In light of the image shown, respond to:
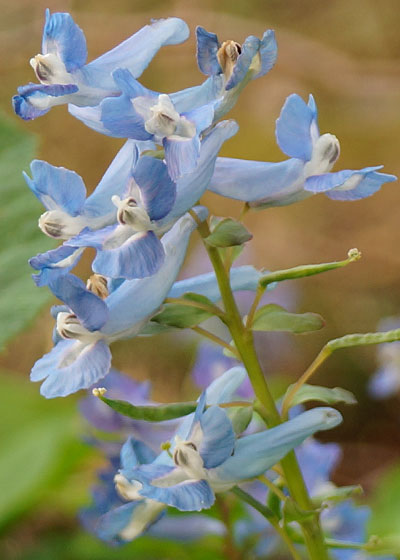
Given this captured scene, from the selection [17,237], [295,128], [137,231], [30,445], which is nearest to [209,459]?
[137,231]

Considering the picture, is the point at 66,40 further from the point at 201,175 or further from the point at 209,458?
the point at 209,458

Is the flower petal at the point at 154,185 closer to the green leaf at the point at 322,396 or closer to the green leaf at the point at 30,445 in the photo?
the green leaf at the point at 322,396

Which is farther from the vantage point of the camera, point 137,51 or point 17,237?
point 17,237

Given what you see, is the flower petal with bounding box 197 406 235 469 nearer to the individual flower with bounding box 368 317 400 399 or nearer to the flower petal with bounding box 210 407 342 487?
the flower petal with bounding box 210 407 342 487

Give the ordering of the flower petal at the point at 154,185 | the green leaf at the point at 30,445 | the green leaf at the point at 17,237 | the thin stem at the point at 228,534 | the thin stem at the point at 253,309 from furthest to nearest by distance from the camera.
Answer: the green leaf at the point at 30,445 → the thin stem at the point at 228,534 → the green leaf at the point at 17,237 → the thin stem at the point at 253,309 → the flower petal at the point at 154,185

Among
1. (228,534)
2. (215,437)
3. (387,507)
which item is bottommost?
(387,507)

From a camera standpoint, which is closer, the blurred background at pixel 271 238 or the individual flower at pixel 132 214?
the individual flower at pixel 132 214

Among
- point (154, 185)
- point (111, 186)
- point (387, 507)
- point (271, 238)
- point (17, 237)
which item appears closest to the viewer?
point (154, 185)

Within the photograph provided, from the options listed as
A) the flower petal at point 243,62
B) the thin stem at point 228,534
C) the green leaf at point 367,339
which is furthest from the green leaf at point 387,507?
the flower petal at point 243,62
